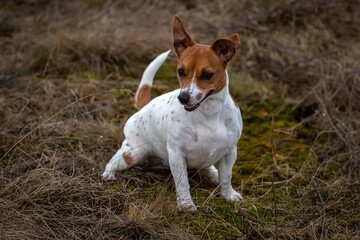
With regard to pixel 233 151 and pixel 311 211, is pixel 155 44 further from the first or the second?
pixel 311 211

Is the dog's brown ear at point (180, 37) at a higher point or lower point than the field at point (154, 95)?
higher

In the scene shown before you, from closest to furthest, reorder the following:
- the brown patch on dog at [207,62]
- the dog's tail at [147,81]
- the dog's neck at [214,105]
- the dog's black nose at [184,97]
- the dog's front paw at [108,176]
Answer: the dog's black nose at [184,97]
the brown patch on dog at [207,62]
the dog's neck at [214,105]
the dog's front paw at [108,176]
the dog's tail at [147,81]

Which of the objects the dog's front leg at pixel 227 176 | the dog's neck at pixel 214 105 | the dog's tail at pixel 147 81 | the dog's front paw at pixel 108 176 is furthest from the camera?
the dog's tail at pixel 147 81

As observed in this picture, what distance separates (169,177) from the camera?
11.6ft

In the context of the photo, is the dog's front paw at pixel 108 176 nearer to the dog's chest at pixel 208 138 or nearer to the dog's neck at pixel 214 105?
the dog's chest at pixel 208 138

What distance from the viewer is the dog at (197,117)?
2926 mm

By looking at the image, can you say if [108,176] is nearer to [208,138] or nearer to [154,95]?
[208,138]

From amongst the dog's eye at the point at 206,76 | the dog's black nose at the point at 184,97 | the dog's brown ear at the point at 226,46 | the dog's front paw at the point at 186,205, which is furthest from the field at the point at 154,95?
the dog's brown ear at the point at 226,46

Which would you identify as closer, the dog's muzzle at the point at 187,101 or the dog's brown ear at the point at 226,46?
the dog's muzzle at the point at 187,101

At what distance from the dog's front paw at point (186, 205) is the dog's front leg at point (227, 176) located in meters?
0.41

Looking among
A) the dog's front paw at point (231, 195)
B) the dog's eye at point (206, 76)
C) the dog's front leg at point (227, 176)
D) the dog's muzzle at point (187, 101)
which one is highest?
the dog's eye at point (206, 76)

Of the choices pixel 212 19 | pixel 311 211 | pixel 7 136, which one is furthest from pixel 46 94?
pixel 212 19

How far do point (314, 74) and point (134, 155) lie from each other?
3.45 metres

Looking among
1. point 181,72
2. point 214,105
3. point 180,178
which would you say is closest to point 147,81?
point 181,72
